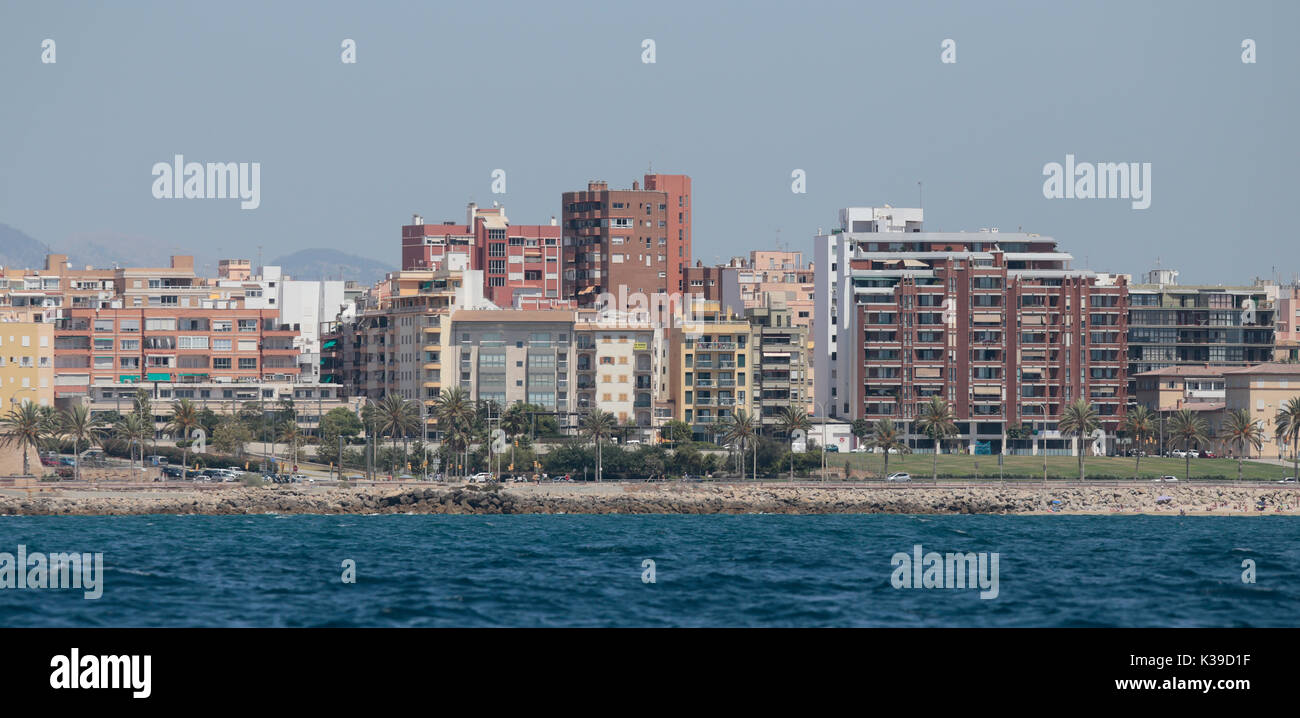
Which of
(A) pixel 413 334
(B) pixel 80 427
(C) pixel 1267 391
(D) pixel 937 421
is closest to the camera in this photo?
(B) pixel 80 427

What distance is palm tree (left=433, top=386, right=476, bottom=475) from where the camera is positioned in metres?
154

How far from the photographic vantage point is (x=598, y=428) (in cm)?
15325

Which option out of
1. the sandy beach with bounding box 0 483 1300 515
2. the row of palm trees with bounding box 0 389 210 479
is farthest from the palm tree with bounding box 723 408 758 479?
the row of palm trees with bounding box 0 389 210 479

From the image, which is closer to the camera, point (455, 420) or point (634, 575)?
point (634, 575)

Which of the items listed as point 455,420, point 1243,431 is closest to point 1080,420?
point 1243,431

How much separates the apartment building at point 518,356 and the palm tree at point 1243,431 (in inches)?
2610

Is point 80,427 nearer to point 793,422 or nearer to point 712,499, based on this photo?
point 712,499

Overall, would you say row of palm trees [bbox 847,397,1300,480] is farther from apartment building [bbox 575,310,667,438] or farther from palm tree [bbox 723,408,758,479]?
apartment building [bbox 575,310,667,438]

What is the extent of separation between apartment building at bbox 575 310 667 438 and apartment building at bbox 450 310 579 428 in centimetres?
125

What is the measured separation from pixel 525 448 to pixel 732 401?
28.3 meters

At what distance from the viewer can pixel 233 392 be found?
188 meters

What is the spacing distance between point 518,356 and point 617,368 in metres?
10.5
